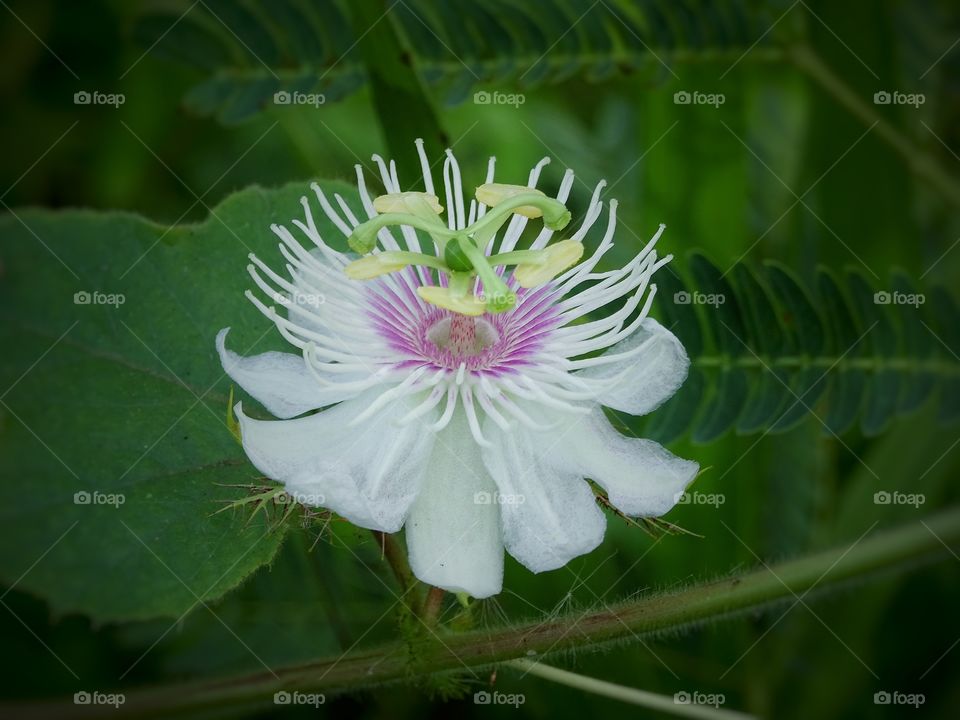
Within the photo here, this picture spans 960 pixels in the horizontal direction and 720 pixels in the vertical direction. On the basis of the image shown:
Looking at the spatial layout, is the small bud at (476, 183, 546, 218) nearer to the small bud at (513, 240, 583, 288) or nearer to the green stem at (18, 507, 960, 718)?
the small bud at (513, 240, 583, 288)

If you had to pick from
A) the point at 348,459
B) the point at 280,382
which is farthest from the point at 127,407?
the point at 348,459

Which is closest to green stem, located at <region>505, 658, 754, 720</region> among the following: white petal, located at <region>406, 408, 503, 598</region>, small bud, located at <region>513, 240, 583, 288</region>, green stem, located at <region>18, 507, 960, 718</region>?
green stem, located at <region>18, 507, 960, 718</region>

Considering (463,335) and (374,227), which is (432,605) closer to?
(463,335)

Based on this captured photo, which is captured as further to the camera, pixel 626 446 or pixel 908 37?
pixel 908 37

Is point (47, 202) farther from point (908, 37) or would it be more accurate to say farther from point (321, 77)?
point (908, 37)

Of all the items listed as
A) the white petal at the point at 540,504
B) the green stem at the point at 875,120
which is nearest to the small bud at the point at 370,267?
the white petal at the point at 540,504

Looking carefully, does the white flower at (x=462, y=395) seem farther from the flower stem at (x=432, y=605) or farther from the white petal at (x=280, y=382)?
the flower stem at (x=432, y=605)

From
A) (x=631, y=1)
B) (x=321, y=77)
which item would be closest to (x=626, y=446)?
(x=321, y=77)
